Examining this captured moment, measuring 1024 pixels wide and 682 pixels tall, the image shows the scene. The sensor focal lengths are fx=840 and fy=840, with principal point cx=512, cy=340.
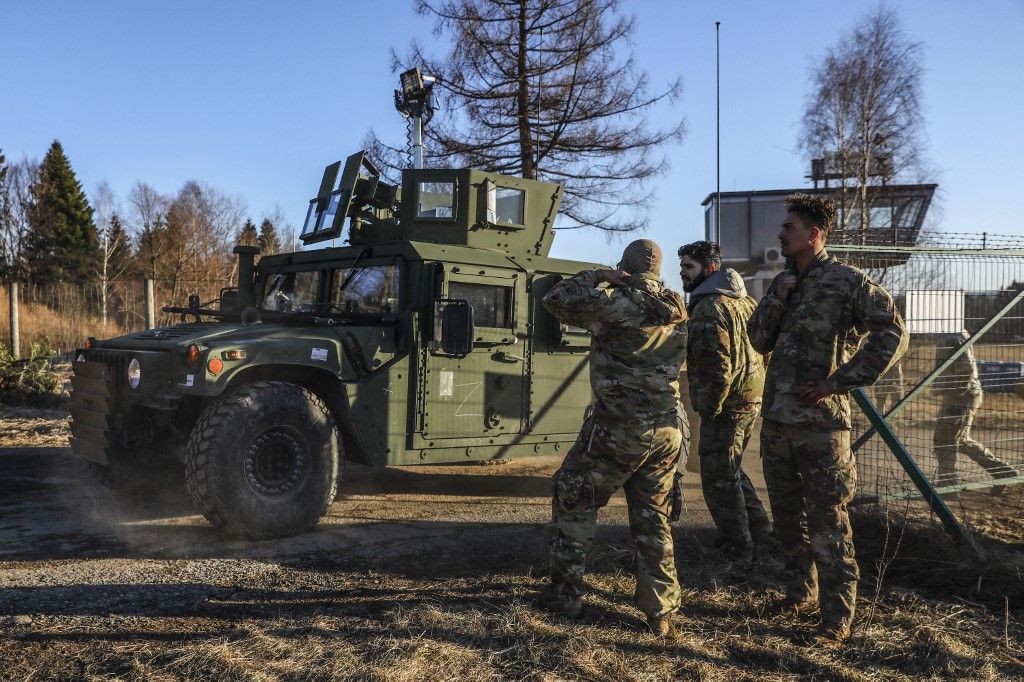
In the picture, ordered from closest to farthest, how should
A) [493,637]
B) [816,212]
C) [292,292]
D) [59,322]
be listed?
1. [493,637]
2. [816,212]
3. [292,292]
4. [59,322]

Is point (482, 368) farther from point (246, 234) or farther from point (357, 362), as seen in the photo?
point (246, 234)

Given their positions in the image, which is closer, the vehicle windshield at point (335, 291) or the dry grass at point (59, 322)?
the vehicle windshield at point (335, 291)

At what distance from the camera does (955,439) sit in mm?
5293

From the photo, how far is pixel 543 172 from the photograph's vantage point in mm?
11734

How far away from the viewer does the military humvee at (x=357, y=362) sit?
4.85 m

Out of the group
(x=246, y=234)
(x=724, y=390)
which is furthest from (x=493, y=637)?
(x=246, y=234)

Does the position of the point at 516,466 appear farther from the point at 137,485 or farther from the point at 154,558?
the point at 154,558

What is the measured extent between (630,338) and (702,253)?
1.35m

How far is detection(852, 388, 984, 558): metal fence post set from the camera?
4445mm

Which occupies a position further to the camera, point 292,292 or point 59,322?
point 59,322

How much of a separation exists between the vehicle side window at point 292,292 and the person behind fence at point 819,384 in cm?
368

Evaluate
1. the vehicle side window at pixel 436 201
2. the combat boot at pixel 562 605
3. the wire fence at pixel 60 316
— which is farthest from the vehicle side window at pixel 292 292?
the wire fence at pixel 60 316

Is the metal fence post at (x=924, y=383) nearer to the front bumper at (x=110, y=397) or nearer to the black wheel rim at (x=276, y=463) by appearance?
the black wheel rim at (x=276, y=463)

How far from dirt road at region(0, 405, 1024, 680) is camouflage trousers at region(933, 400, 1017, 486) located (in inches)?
58.6
